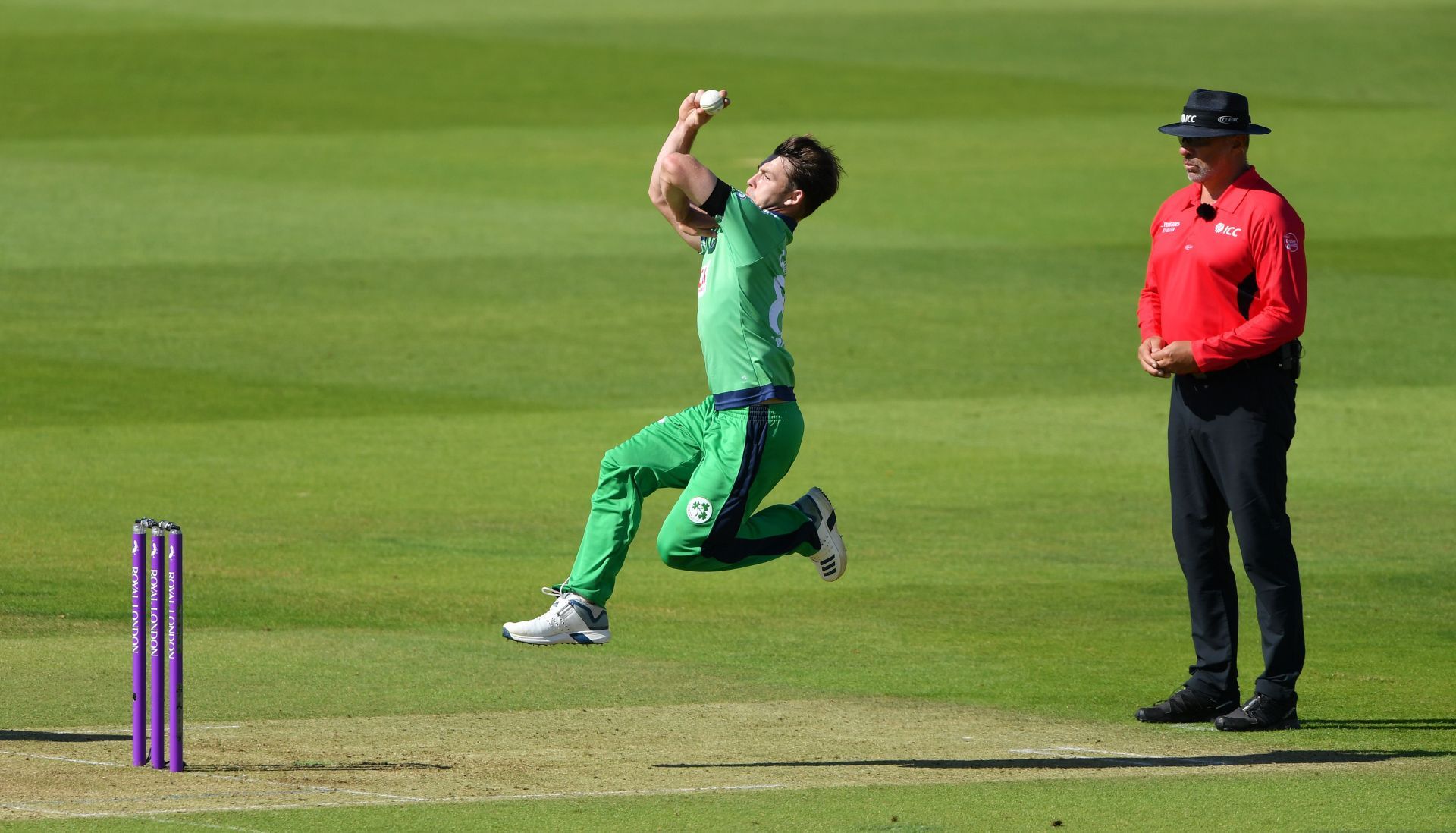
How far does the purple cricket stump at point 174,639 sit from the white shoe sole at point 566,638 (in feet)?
4.20

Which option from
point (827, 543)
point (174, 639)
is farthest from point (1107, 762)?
point (174, 639)

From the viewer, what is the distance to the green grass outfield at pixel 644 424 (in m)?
8.54

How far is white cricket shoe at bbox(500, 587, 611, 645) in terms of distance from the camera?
8742mm

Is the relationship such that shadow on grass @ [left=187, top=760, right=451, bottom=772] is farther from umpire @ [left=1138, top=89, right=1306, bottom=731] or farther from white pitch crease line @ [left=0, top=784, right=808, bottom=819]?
umpire @ [left=1138, top=89, right=1306, bottom=731]

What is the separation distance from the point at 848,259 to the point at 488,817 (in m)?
18.8

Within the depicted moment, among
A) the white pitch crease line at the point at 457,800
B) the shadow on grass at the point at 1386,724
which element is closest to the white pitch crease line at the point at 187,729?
the white pitch crease line at the point at 457,800

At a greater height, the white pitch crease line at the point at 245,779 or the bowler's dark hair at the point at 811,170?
the bowler's dark hair at the point at 811,170

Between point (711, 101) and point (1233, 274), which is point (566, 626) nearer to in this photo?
point (711, 101)

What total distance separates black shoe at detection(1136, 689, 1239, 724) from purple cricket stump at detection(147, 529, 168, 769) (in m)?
3.85

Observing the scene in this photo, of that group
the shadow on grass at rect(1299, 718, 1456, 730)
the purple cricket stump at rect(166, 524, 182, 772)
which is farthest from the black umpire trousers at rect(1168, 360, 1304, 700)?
the purple cricket stump at rect(166, 524, 182, 772)

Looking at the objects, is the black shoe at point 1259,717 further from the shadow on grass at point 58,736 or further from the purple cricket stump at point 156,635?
the shadow on grass at point 58,736

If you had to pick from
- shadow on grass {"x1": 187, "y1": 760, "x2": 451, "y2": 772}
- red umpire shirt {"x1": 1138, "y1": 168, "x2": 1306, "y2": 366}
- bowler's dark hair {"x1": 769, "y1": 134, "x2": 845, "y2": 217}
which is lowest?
shadow on grass {"x1": 187, "y1": 760, "x2": 451, "y2": 772}

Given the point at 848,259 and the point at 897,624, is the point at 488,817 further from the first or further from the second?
the point at 848,259

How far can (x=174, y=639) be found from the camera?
310 inches
